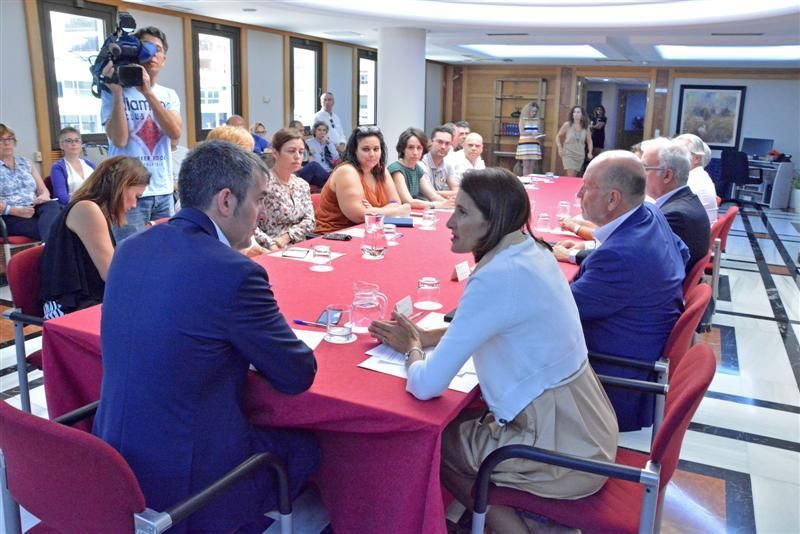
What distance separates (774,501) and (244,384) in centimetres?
210

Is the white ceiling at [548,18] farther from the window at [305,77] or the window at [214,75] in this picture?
the window at [305,77]

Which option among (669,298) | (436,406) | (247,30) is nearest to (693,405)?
(436,406)

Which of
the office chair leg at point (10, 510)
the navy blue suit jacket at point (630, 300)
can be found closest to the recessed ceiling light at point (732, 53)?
the navy blue suit jacket at point (630, 300)

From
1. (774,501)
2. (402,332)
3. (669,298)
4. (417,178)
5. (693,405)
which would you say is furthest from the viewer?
(417,178)

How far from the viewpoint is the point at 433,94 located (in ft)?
49.9

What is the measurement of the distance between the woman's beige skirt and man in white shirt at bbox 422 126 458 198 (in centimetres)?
428

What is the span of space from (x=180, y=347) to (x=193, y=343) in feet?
0.09

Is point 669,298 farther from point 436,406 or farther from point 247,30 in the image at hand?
point 247,30

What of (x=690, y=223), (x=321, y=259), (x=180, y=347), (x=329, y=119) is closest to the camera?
(x=180, y=347)

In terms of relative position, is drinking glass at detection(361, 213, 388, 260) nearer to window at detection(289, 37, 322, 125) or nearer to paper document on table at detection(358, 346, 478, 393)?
paper document on table at detection(358, 346, 478, 393)

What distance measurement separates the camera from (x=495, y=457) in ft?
5.20

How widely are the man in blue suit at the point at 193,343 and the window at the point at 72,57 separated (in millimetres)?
5686

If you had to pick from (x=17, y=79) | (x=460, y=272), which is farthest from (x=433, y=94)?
(x=460, y=272)

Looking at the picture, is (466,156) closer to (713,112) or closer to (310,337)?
(310,337)
